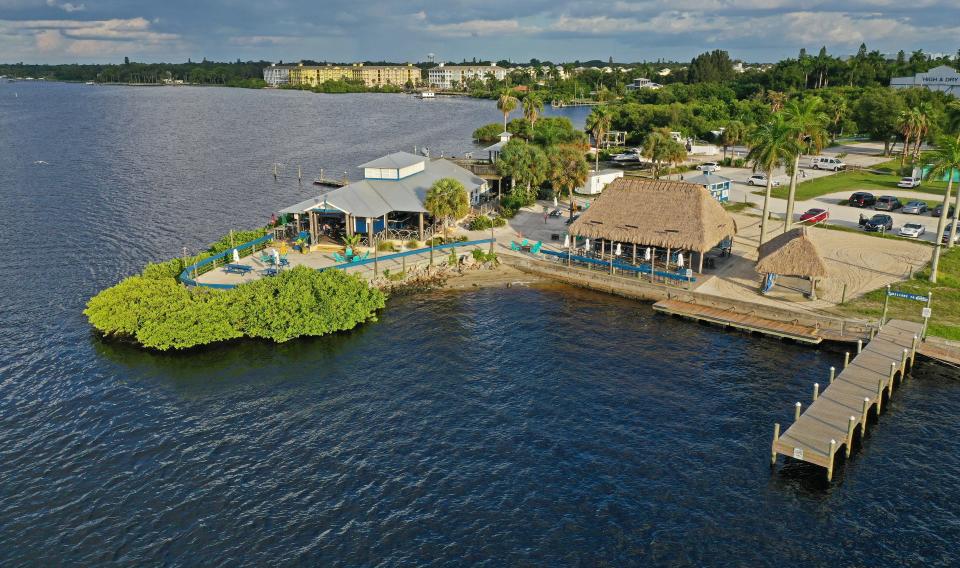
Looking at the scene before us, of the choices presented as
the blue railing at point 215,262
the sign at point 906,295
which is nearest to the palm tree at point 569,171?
the blue railing at point 215,262

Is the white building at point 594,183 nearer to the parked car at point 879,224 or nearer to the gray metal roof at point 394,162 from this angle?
the gray metal roof at point 394,162

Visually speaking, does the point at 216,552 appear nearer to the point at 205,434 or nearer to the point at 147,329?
the point at 205,434

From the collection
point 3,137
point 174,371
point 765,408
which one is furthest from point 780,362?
point 3,137

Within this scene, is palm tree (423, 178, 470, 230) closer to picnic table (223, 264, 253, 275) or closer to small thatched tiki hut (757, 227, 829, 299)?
picnic table (223, 264, 253, 275)

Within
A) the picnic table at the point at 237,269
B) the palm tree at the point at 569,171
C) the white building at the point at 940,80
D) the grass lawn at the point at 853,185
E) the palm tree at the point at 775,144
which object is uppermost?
the white building at the point at 940,80

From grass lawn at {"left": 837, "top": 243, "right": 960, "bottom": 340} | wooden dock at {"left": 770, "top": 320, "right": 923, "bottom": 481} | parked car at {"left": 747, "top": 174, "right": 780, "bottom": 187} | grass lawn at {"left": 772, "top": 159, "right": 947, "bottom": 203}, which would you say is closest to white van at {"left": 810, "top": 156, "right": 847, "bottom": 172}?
grass lawn at {"left": 772, "top": 159, "right": 947, "bottom": 203}
